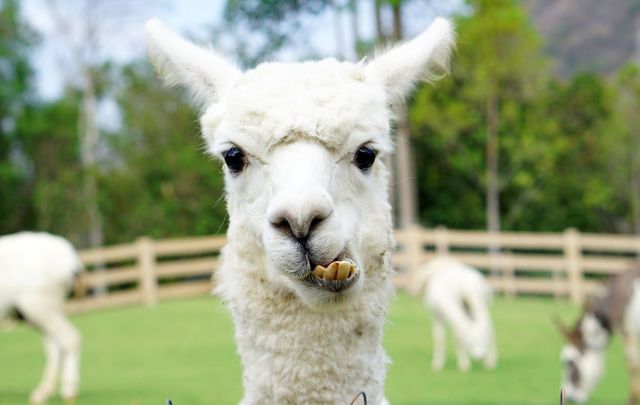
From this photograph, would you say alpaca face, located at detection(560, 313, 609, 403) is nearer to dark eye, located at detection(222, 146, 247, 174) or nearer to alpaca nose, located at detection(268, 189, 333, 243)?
dark eye, located at detection(222, 146, 247, 174)

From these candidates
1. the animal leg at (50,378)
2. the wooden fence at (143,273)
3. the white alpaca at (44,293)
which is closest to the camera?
the white alpaca at (44,293)

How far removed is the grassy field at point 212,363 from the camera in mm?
8656

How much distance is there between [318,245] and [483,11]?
21.3 m

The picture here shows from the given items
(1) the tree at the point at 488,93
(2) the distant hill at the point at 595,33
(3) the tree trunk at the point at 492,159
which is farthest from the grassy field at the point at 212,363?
(2) the distant hill at the point at 595,33

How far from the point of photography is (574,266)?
1711 cm

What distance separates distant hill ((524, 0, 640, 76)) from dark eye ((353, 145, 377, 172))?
209ft

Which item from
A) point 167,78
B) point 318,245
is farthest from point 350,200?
point 167,78

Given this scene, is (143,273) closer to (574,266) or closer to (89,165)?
(89,165)

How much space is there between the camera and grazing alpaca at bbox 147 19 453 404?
2.16 m

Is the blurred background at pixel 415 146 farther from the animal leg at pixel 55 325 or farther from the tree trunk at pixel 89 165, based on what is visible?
the animal leg at pixel 55 325

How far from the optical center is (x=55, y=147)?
86.2 ft

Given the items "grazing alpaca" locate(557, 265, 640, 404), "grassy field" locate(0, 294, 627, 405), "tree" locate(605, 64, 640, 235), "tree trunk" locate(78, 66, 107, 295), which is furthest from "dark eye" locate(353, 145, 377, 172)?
"tree" locate(605, 64, 640, 235)

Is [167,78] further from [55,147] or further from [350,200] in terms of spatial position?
[55,147]

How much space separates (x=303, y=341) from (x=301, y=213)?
1.58 feet
